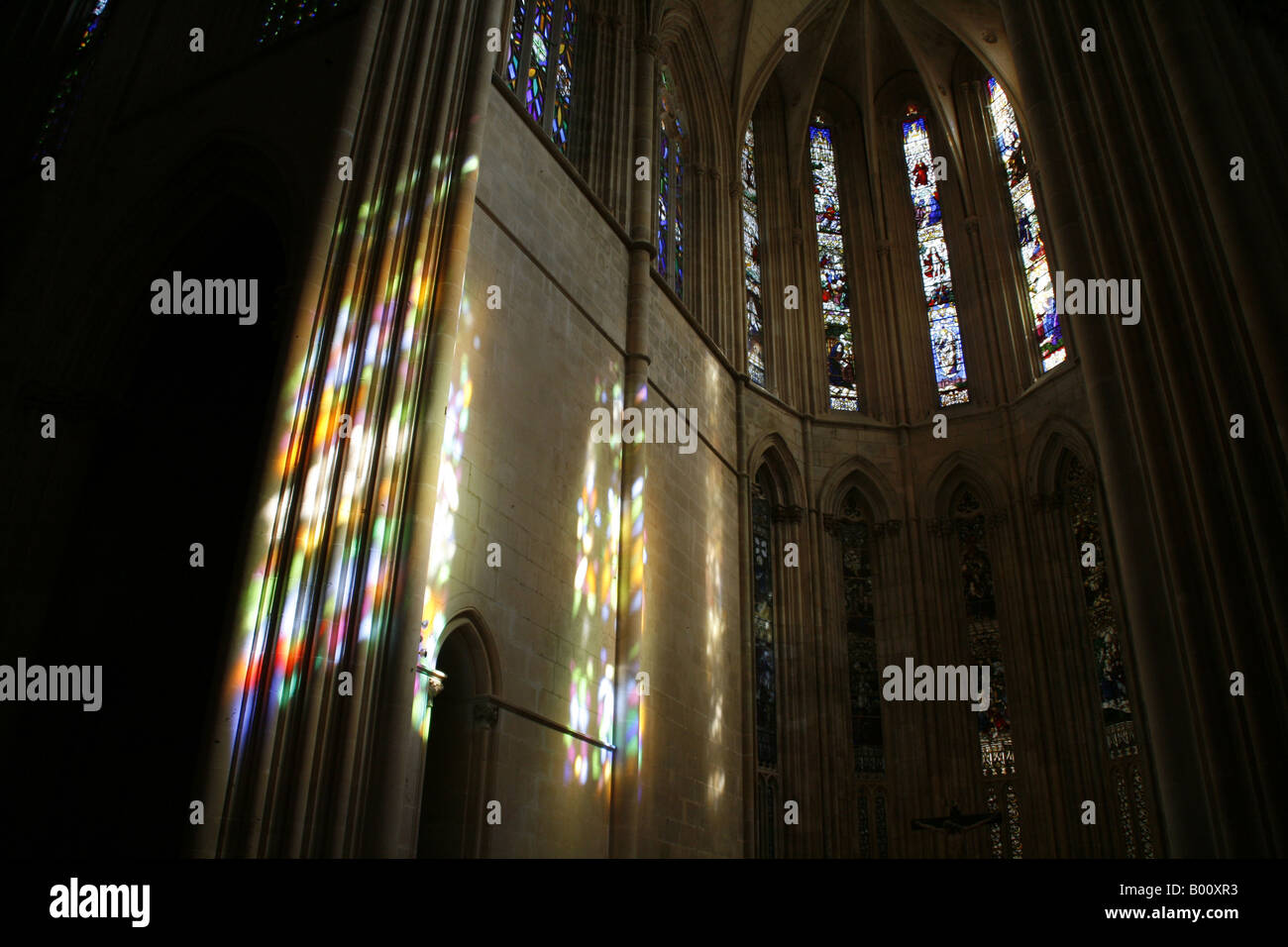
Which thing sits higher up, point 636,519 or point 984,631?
point 636,519

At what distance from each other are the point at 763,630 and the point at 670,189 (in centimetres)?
692

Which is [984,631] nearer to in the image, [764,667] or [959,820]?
[764,667]

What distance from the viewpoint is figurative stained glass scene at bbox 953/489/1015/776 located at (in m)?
13.3

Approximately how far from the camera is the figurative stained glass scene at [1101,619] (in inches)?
489

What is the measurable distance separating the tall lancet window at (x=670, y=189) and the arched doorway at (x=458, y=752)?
699 centimetres

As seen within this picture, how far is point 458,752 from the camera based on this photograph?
7863 millimetres

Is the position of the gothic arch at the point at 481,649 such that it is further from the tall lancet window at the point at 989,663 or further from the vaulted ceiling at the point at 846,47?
the vaulted ceiling at the point at 846,47

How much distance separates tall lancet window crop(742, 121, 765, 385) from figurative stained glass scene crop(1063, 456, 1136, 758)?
5.14m

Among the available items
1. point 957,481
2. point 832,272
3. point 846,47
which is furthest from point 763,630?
point 846,47

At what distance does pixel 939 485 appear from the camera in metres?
15.3

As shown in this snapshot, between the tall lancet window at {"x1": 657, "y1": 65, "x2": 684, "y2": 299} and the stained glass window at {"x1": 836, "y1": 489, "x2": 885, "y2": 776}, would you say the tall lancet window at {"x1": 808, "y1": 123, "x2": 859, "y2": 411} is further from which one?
the tall lancet window at {"x1": 657, "y1": 65, "x2": 684, "y2": 299}

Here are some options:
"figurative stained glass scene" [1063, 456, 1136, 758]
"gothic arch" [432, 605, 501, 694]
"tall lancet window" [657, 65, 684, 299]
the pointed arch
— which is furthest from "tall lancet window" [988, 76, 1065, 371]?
"gothic arch" [432, 605, 501, 694]
